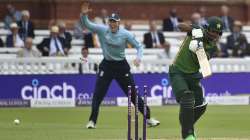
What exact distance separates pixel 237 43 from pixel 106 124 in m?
9.75

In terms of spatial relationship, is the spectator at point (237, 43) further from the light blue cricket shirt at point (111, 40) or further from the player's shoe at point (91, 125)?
the player's shoe at point (91, 125)

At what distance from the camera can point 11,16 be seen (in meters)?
26.4

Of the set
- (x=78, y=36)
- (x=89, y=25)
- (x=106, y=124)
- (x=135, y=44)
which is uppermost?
(x=89, y=25)

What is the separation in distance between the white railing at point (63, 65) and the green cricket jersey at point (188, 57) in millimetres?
10633

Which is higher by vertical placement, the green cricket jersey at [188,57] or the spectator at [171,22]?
the green cricket jersey at [188,57]

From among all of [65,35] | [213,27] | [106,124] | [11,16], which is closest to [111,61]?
[106,124]

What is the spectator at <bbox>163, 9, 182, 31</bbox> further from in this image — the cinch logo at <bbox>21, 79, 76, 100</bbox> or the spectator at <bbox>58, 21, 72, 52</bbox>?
the cinch logo at <bbox>21, 79, 76, 100</bbox>

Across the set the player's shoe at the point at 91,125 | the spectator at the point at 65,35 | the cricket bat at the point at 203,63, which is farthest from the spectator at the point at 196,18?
the cricket bat at the point at 203,63

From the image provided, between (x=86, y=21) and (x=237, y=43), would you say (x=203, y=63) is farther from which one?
(x=237, y=43)

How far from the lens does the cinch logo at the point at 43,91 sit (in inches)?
875

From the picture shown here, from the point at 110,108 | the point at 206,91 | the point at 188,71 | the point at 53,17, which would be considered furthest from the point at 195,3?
the point at 188,71

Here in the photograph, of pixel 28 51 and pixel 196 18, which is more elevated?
pixel 196 18

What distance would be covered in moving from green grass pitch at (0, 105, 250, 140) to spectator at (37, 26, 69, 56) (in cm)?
304

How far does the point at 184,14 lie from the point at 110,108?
8.56 m
